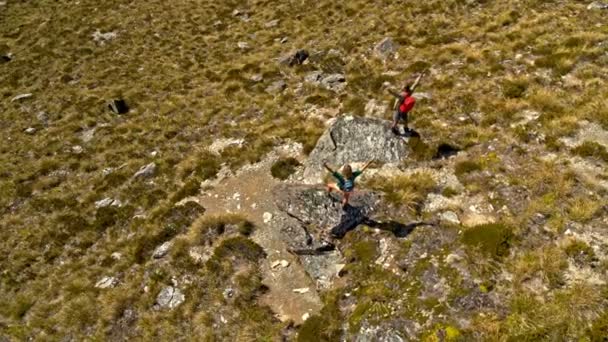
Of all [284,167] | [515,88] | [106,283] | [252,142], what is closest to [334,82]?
[252,142]

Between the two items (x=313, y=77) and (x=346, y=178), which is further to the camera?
(x=313, y=77)

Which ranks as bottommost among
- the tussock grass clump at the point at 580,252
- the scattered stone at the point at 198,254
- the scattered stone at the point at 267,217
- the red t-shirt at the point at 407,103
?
the scattered stone at the point at 198,254

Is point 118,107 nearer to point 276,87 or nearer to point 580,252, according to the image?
point 276,87

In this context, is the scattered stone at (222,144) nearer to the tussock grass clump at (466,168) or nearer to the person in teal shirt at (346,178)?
the person in teal shirt at (346,178)

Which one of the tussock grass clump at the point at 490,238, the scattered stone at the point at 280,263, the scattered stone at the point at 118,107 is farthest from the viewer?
the scattered stone at the point at 118,107

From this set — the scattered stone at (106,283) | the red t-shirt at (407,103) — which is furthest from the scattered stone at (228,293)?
the red t-shirt at (407,103)

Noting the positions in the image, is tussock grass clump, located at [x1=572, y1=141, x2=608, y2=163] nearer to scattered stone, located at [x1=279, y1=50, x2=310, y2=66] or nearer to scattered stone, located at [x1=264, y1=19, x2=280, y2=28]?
scattered stone, located at [x1=279, y1=50, x2=310, y2=66]

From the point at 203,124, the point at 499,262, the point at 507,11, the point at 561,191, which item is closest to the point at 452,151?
the point at 561,191
